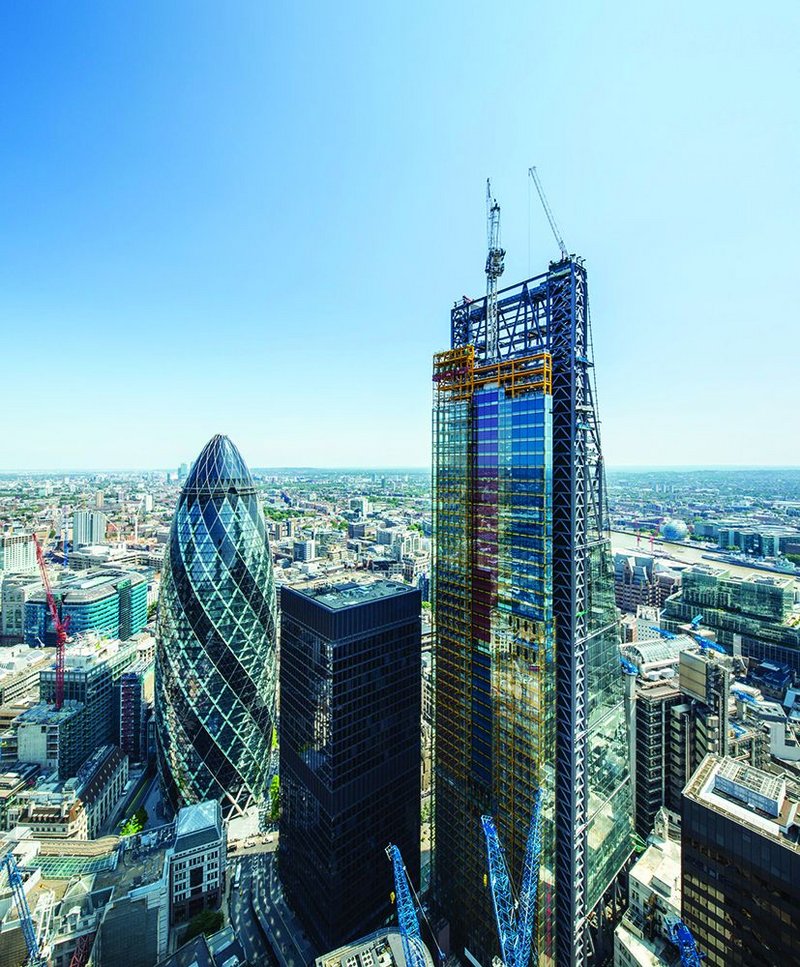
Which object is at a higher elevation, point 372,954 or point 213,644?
point 213,644

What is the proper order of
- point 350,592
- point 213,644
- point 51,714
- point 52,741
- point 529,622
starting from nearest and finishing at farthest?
point 529,622
point 350,592
point 213,644
point 52,741
point 51,714

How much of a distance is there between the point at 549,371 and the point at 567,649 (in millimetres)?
22768

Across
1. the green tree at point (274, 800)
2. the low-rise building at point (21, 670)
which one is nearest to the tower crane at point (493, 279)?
the green tree at point (274, 800)

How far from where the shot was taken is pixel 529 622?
38.8 metres

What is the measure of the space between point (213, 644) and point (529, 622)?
47097 mm

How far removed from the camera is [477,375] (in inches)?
Answer: 1727

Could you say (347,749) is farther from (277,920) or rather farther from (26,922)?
(26,922)

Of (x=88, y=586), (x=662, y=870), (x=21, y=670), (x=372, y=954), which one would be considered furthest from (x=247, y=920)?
(x=88, y=586)

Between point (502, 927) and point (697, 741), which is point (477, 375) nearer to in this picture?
point (502, 927)

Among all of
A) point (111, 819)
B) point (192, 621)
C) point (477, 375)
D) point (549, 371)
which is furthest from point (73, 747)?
point (549, 371)

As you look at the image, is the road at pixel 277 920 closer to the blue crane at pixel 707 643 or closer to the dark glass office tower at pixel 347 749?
the dark glass office tower at pixel 347 749

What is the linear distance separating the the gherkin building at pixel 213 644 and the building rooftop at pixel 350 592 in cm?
2186

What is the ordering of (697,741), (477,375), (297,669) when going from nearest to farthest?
(477,375) → (297,669) → (697,741)

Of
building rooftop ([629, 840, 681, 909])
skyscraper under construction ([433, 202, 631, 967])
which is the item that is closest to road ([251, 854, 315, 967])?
skyscraper under construction ([433, 202, 631, 967])
